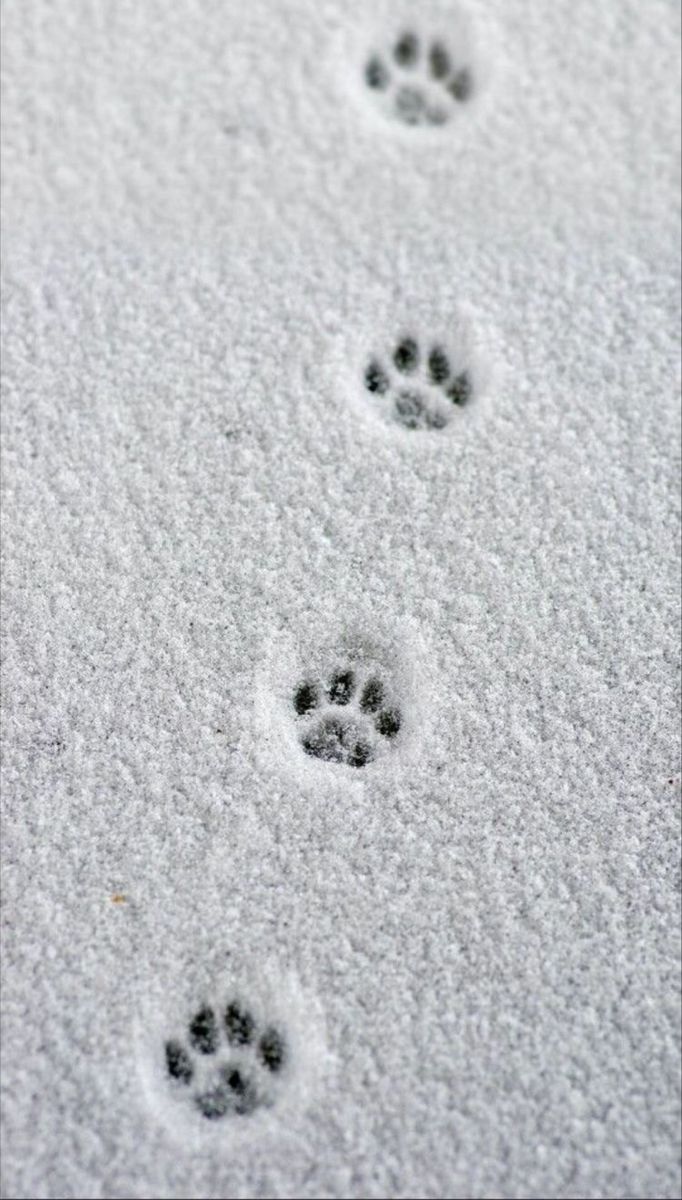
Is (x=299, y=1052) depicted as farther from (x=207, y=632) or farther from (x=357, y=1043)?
(x=207, y=632)

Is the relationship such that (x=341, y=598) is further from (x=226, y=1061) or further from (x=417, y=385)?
(x=226, y=1061)

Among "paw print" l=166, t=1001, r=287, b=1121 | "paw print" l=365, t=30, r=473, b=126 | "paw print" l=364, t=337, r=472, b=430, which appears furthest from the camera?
"paw print" l=365, t=30, r=473, b=126

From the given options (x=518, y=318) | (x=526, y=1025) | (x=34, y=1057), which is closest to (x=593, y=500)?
(x=518, y=318)

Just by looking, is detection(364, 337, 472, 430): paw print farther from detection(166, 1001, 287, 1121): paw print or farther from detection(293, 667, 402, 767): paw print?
detection(166, 1001, 287, 1121): paw print

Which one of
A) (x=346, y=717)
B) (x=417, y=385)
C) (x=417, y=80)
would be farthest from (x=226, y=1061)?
(x=417, y=80)

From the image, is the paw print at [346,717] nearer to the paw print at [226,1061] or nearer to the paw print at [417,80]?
the paw print at [226,1061]

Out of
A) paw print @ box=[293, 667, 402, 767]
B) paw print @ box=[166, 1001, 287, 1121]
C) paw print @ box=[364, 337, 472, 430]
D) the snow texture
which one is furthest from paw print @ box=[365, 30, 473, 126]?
paw print @ box=[166, 1001, 287, 1121]

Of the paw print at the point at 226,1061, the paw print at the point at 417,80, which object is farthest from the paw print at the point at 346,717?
the paw print at the point at 417,80
